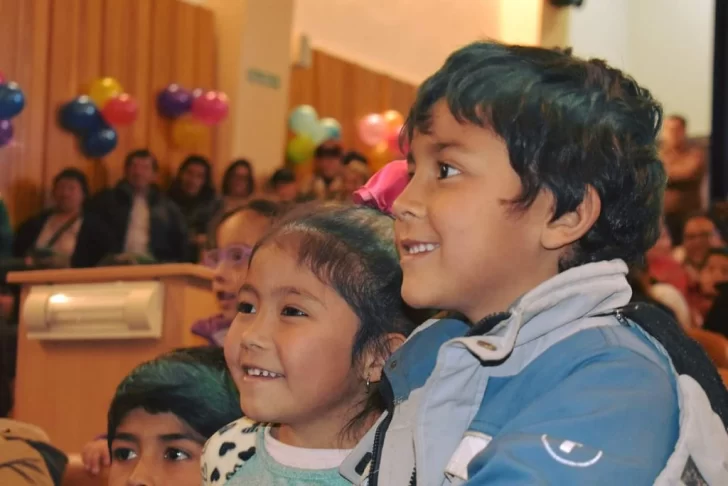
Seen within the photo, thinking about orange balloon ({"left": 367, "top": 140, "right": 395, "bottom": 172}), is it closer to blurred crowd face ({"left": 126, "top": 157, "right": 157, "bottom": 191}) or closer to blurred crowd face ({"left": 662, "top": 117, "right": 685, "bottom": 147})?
blurred crowd face ({"left": 662, "top": 117, "right": 685, "bottom": 147})

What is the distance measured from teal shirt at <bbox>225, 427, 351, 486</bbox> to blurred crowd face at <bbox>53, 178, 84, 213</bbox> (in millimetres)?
5278

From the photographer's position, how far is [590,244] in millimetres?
1323

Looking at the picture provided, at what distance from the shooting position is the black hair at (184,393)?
191 centimetres

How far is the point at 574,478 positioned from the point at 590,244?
0.40 metres

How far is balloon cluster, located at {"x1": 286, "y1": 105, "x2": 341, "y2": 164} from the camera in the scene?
8.55 metres

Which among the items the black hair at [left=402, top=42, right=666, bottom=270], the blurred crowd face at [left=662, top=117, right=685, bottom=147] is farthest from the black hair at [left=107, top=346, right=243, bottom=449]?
the blurred crowd face at [left=662, top=117, right=685, bottom=147]

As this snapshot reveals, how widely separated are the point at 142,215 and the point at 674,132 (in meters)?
4.23

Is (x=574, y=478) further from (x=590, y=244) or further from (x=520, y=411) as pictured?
(x=590, y=244)

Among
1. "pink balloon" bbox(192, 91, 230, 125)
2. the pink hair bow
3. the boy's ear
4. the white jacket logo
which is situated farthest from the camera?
"pink balloon" bbox(192, 91, 230, 125)

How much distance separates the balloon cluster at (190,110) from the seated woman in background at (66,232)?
1.18 m

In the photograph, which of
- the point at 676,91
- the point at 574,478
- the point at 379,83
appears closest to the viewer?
the point at 574,478

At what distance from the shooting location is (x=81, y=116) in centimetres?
705

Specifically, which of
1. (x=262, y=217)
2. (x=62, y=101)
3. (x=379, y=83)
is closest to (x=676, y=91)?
(x=379, y=83)

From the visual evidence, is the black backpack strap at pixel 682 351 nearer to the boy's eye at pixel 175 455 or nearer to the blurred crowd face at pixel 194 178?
the boy's eye at pixel 175 455
